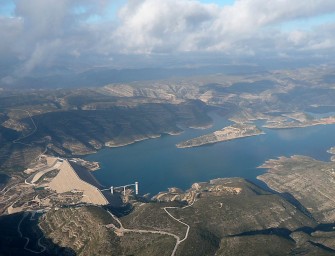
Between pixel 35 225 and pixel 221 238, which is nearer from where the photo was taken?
pixel 221 238

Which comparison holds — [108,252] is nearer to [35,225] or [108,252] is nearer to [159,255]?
[159,255]

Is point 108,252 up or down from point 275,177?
up

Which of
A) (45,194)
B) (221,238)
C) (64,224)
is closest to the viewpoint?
(221,238)

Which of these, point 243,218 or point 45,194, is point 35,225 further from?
point 243,218

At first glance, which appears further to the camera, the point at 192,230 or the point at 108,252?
the point at 192,230

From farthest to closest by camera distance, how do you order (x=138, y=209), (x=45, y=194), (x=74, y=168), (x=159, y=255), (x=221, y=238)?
1. (x=74, y=168)
2. (x=45, y=194)
3. (x=138, y=209)
4. (x=221, y=238)
5. (x=159, y=255)

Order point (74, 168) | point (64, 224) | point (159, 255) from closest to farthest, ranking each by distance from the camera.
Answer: point (159, 255) → point (64, 224) → point (74, 168)

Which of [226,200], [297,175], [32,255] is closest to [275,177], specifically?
[297,175]

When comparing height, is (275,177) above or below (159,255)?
below

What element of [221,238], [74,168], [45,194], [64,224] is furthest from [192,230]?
[74,168]
